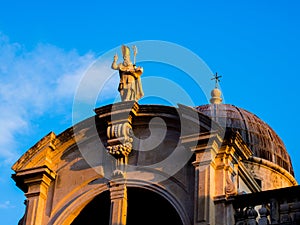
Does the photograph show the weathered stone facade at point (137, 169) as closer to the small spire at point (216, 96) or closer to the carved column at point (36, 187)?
the carved column at point (36, 187)

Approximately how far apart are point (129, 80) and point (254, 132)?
1022 centimetres

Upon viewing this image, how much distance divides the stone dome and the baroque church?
7.88 meters

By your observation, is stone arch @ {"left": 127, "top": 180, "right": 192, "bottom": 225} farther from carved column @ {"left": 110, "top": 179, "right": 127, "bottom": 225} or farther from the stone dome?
the stone dome

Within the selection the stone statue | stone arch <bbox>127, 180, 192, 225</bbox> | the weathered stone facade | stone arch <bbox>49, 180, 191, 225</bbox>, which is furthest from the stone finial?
stone arch <bbox>127, 180, 192, 225</bbox>

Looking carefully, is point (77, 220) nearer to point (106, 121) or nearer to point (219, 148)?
point (106, 121)

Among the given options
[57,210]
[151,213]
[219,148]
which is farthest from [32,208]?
[219,148]

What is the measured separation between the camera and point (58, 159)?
78.6 ft

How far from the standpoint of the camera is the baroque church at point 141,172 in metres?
20.9

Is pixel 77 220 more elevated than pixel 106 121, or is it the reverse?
pixel 106 121

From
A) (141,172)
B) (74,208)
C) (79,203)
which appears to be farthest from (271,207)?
(74,208)

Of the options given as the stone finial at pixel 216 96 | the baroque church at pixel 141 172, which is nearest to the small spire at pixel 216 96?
the stone finial at pixel 216 96

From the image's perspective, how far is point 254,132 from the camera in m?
32.8

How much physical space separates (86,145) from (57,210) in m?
2.00

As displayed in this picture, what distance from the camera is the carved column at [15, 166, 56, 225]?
76.1 ft
